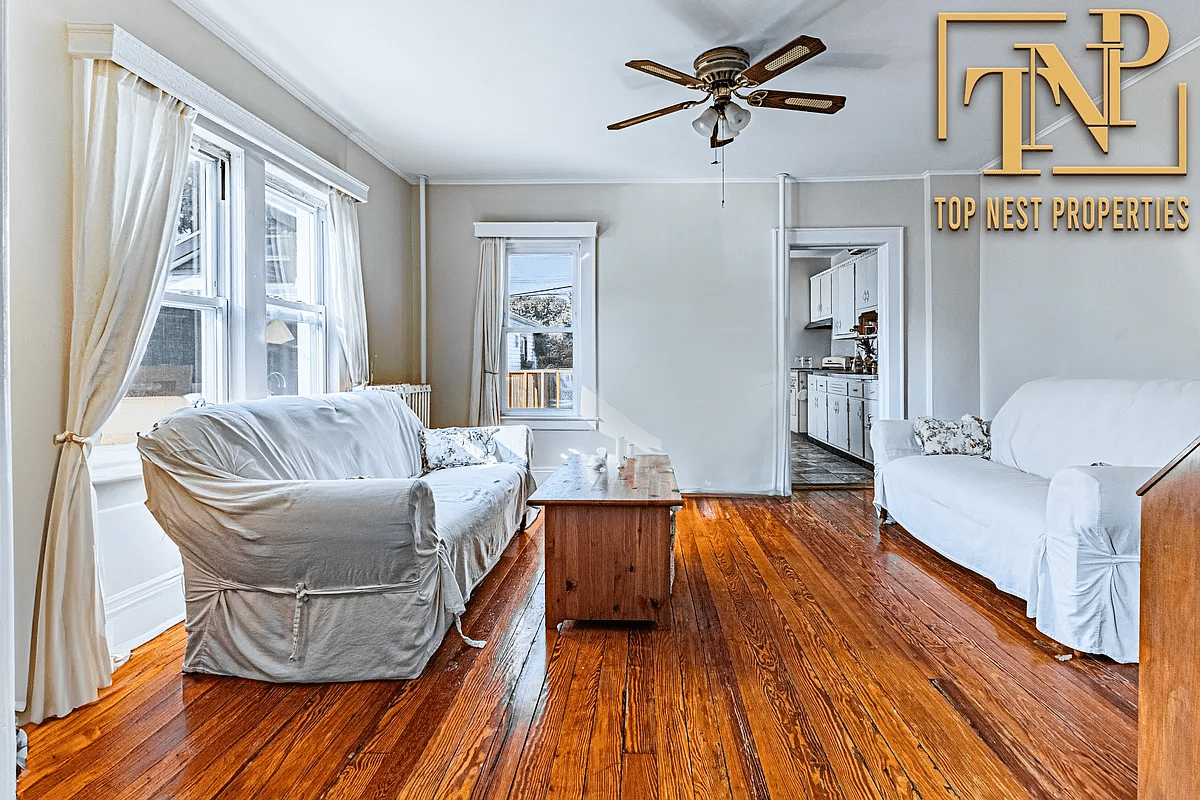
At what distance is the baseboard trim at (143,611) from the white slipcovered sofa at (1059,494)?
3.28m

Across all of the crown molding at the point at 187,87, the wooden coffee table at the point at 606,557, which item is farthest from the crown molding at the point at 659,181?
the wooden coffee table at the point at 606,557

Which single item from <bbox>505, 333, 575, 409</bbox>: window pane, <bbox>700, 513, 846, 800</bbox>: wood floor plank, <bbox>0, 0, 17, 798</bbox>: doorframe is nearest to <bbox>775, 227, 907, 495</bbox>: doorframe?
<bbox>505, 333, 575, 409</bbox>: window pane

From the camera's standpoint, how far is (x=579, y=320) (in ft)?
18.5

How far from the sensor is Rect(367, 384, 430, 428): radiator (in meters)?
4.91

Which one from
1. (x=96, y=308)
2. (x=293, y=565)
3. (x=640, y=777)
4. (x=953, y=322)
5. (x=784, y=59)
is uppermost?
(x=784, y=59)

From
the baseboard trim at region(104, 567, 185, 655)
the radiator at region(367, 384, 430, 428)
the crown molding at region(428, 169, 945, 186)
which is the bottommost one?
the baseboard trim at region(104, 567, 185, 655)

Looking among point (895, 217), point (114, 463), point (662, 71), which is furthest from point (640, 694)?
point (895, 217)

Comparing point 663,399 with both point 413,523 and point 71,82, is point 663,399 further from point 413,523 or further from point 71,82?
point 71,82

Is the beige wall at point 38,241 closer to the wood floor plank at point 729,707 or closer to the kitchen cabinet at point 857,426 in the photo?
the wood floor plank at point 729,707

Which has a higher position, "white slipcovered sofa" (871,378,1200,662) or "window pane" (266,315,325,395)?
"window pane" (266,315,325,395)

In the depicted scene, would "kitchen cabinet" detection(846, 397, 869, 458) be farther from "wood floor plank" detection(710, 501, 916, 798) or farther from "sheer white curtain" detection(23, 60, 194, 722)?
"sheer white curtain" detection(23, 60, 194, 722)

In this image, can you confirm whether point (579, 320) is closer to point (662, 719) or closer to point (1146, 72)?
point (1146, 72)

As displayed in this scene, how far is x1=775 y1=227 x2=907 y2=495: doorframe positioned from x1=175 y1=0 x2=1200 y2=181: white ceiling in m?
0.52

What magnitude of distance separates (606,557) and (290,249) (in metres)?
2.55
